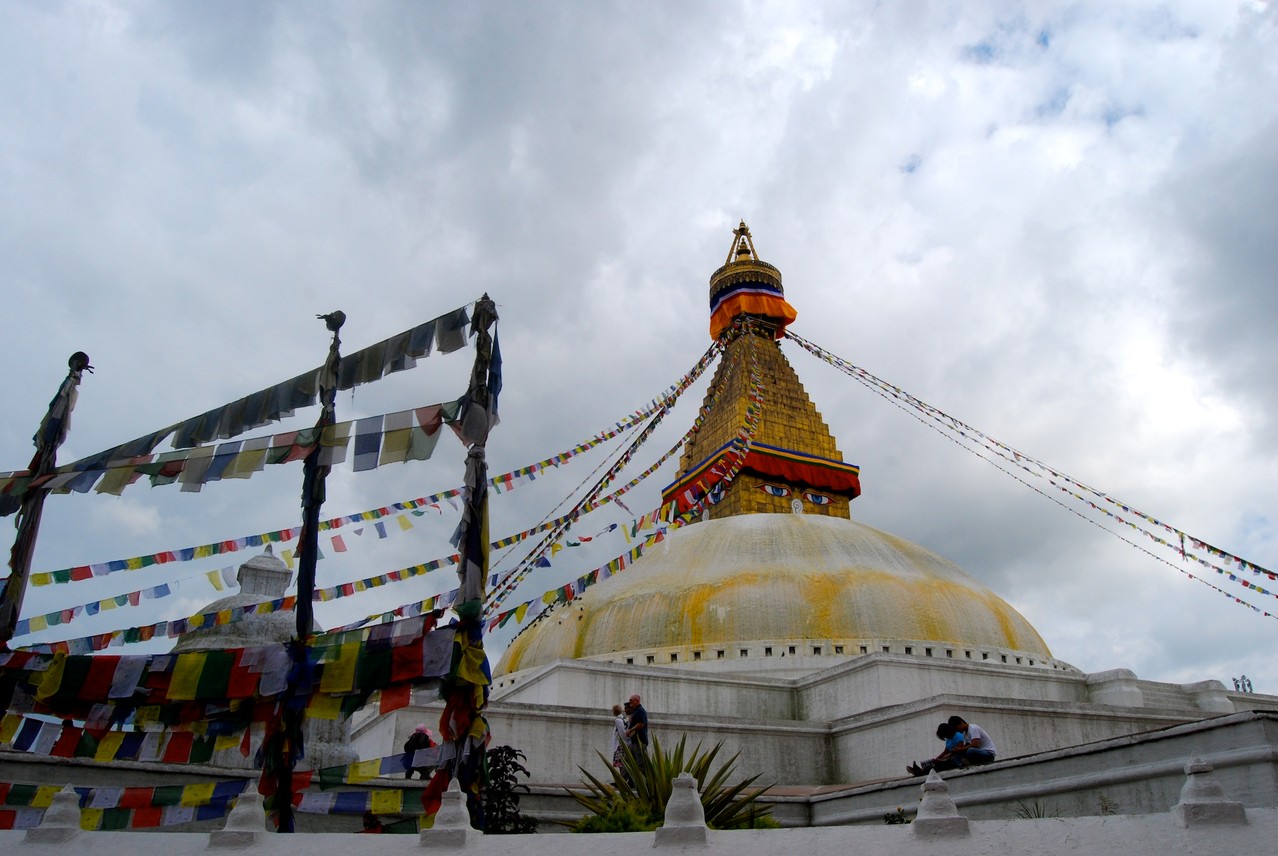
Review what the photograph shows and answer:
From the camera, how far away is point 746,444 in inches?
1042

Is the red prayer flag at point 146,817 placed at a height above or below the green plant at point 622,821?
above

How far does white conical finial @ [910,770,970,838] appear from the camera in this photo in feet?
14.5

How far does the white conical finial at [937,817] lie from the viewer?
4.42m

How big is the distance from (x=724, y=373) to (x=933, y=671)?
1707 centimetres

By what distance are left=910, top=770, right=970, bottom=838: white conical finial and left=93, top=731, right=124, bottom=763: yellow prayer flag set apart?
7.43 meters

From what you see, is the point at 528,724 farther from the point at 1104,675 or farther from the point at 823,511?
the point at 823,511

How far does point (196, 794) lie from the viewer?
834 centimetres

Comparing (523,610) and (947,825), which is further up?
(523,610)

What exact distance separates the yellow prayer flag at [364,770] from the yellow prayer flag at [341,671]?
75 centimetres

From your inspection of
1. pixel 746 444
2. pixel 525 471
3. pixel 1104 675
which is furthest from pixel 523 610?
pixel 746 444

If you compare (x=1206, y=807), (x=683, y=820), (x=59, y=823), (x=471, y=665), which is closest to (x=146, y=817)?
(x=59, y=823)

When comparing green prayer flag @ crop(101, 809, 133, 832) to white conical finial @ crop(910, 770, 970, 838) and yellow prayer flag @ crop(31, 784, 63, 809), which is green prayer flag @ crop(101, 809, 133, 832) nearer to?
yellow prayer flag @ crop(31, 784, 63, 809)

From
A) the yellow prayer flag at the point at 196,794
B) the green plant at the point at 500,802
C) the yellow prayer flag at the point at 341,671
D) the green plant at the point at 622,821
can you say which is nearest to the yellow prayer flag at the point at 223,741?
the yellow prayer flag at the point at 196,794

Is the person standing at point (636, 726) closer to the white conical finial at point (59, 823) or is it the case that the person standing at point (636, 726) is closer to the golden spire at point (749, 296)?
the white conical finial at point (59, 823)
